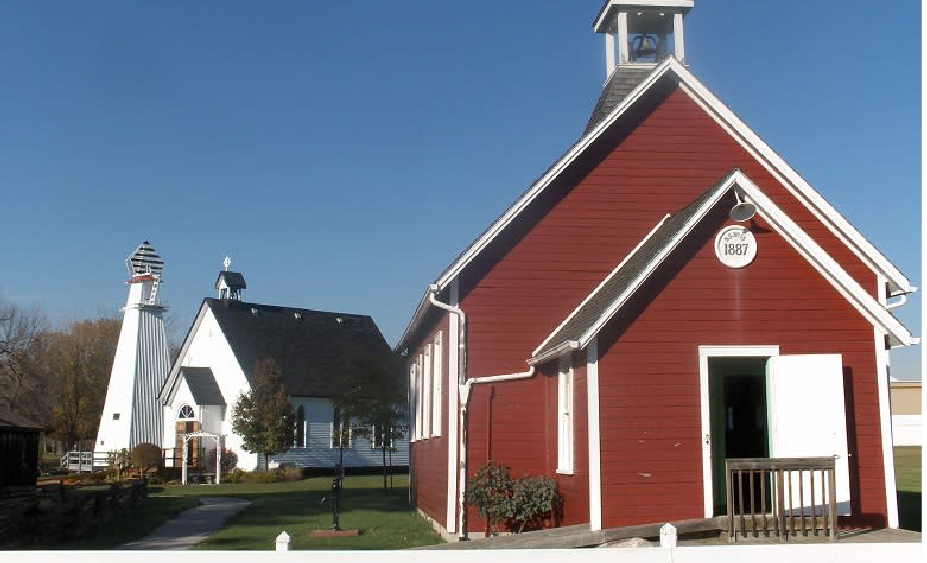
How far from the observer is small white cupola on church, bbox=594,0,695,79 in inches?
715

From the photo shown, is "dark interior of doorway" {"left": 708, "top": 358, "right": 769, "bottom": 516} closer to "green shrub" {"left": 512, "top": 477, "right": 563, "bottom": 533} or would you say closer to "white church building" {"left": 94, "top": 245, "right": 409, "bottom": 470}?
"green shrub" {"left": 512, "top": 477, "right": 563, "bottom": 533}

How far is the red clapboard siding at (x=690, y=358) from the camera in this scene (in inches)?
518

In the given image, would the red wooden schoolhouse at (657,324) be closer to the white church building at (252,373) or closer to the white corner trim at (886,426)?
the white corner trim at (886,426)

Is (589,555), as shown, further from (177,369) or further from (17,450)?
(177,369)

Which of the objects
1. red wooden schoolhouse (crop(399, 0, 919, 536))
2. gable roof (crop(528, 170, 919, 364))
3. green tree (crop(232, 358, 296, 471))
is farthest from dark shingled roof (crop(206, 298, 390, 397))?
gable roof (crop(528, 170, 919, 364))

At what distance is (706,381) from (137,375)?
A: 35356 mm

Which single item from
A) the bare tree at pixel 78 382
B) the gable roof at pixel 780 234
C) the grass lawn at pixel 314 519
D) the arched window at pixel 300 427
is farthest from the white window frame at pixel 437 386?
the bare tree at pixel 78 382

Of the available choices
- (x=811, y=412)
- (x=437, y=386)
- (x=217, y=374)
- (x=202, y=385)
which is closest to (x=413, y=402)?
(x=437, y=386)

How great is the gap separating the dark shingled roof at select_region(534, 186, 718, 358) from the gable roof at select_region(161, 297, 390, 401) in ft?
88.2

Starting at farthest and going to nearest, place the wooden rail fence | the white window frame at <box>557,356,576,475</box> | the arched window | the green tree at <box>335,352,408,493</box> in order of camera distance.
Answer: the arched window < the green tree at <box>335,352,408,493</box> < the wooden rail fence < the white window frame at <box>557,356,576,475</box>

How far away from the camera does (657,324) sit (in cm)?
1338

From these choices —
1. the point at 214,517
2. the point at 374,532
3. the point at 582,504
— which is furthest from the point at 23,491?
the point at 582,504

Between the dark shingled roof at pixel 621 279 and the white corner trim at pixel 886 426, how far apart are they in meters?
3.06

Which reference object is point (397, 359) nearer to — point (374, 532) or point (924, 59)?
point (374, 532)
